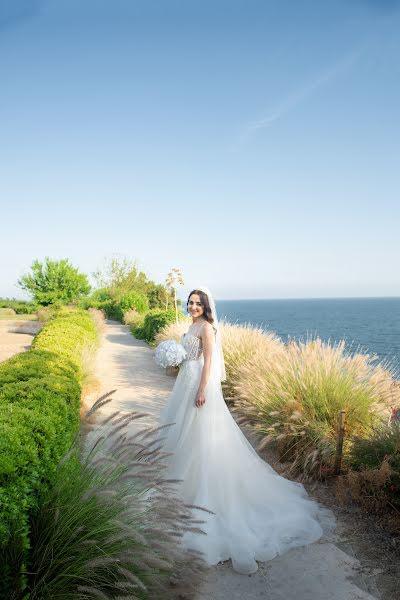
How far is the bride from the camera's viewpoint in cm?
351

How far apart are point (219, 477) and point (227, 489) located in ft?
0.42

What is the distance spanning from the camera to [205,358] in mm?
4355

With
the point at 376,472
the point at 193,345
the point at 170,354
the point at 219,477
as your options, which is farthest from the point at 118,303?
the point at 376,472

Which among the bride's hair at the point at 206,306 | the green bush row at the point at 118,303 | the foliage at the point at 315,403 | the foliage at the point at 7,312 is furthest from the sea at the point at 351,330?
the foliage at the point at 7,312

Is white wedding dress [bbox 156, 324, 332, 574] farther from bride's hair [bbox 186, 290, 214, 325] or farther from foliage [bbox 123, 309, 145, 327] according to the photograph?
foliage [bbox 123, 309, 145, 327]

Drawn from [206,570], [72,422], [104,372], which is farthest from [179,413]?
[104,372]

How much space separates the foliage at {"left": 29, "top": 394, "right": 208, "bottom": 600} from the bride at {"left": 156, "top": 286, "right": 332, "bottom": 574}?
0.59 m

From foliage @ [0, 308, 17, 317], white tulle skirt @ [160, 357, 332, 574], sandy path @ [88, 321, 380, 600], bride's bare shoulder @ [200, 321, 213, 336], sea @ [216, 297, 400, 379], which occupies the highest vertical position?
bride's bare shoulder @ [200, 321, 213, 336]

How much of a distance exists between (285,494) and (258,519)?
535mm

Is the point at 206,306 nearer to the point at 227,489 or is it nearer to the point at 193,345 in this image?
the point at 193,345

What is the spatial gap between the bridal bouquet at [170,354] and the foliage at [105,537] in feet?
4.55

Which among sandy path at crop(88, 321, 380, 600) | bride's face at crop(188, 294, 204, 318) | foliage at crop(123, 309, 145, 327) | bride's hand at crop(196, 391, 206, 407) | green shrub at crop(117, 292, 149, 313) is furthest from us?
green shrub at crop(117, 292, 149, 313)

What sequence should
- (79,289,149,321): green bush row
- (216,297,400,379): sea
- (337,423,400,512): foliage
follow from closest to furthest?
(337,423,400,512): foliage
(216,297,400,379): sea
(79,289,149,321): green bush row

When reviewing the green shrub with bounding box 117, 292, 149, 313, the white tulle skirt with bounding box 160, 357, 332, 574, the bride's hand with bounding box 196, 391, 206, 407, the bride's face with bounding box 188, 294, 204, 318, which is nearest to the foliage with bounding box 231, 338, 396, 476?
the white tulle skirt with bounding box 160, 357, 332, 574
